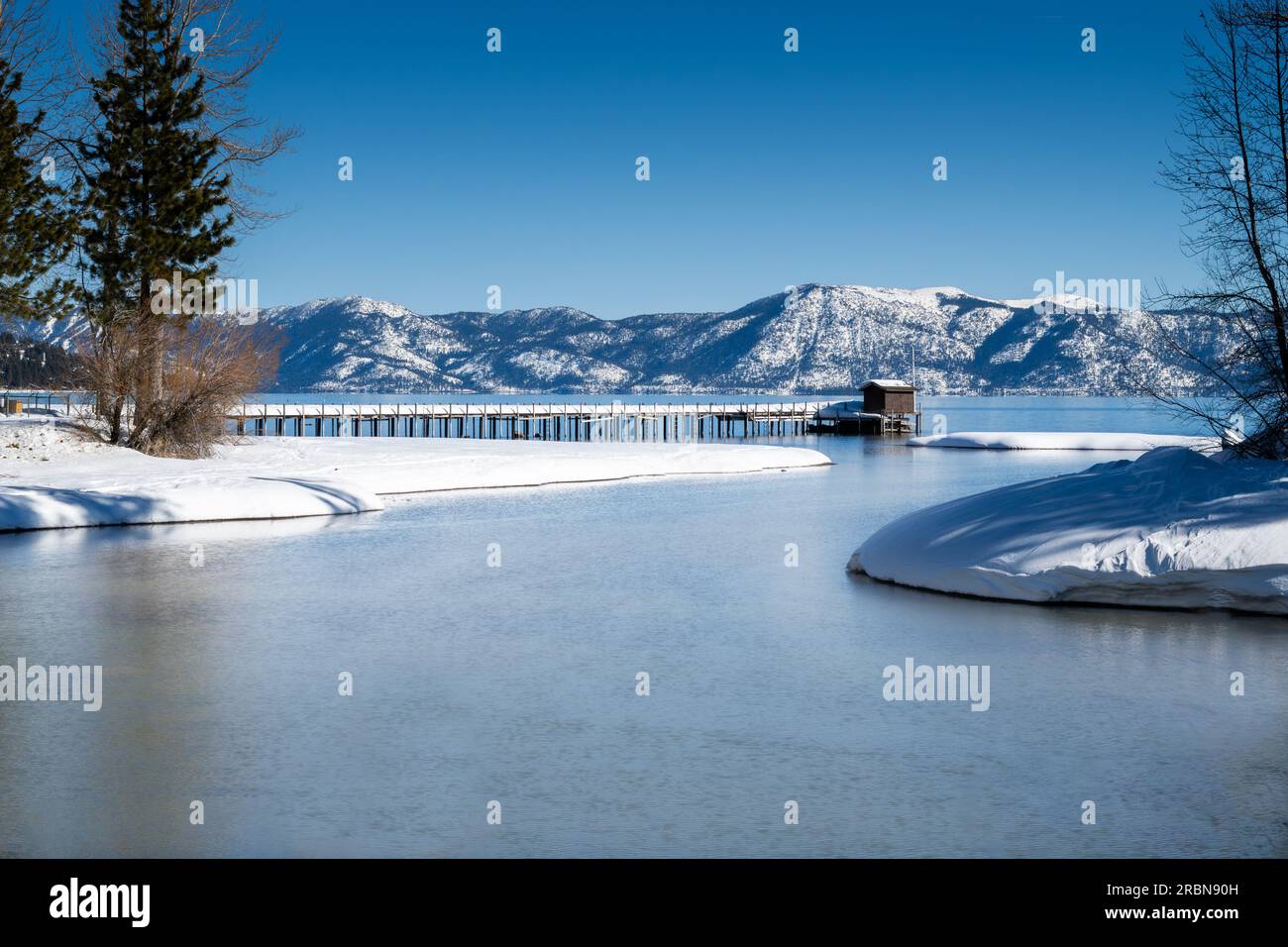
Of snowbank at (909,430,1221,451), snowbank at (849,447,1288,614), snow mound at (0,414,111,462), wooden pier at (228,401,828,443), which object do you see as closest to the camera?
snowbank at (849,447,1288,614)

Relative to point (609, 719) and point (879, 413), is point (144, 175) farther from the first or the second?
point (879, 413)

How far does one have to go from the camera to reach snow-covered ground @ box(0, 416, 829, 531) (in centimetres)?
2123

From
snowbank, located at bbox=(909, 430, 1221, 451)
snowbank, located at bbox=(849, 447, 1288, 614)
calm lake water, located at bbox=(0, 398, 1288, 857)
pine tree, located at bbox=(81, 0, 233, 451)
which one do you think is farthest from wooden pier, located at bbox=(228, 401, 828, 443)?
snowbank, located at bbox=(849, 447, 1288, 614)

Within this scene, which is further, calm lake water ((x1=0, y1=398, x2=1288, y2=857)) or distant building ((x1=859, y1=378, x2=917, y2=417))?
distant building ((x1=859, y1=378, x2=917, y2=417))

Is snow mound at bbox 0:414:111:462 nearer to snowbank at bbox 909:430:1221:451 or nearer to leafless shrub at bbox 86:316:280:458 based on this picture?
leafless shrub at bbox 86:316:280:458

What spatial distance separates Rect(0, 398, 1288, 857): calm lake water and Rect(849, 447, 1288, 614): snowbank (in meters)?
0.42

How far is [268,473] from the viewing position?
2766cm

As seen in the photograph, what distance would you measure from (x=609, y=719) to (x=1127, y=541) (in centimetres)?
681

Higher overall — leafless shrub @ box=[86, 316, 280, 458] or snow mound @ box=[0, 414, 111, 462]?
leafless shrub @ box=[86, 316, 280, 458]

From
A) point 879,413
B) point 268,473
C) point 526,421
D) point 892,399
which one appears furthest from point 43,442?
point 526,421

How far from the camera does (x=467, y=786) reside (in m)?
6.52

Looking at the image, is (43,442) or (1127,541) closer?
(1127,541)

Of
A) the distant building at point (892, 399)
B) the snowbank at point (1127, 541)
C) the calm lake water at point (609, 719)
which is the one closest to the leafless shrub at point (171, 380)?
the calm lake water at point (609, 719)
